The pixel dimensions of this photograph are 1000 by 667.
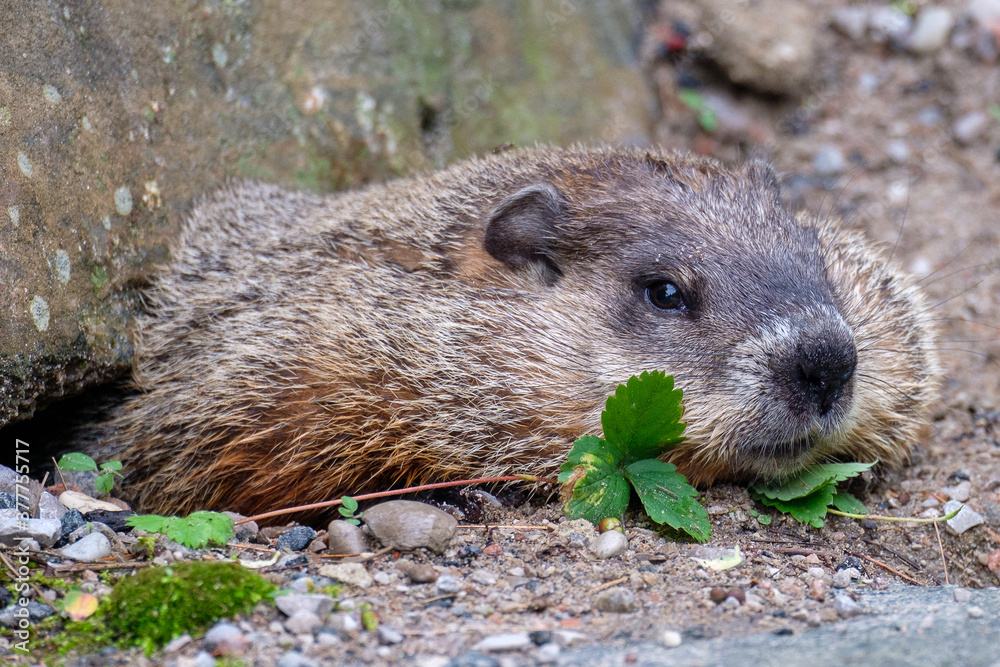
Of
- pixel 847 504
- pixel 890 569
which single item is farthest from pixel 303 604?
pixel 847 504

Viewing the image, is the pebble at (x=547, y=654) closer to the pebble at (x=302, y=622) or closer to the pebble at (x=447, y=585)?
the pebble at (x=447, y=585)

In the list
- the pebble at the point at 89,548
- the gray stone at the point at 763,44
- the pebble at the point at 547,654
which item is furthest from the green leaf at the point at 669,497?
the gray stone at the point at 763,44

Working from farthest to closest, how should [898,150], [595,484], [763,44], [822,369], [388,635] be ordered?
[763,44] → [898,150] → [595,484] → [822,369] → [388,635]

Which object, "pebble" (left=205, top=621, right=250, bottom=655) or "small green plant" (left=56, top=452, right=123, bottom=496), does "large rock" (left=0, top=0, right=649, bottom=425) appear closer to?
"small green plant" (left=56, top=452, right=123, bottom=496)

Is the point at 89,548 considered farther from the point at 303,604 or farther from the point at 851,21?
the point at 851,21

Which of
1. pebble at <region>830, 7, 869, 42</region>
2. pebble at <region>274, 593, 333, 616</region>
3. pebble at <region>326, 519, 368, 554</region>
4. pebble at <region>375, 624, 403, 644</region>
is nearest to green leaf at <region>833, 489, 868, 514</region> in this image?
pebble at <region>326, 519, 368, 554</region>

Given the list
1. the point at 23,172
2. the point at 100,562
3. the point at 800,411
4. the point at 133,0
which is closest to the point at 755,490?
the point at 800,411
